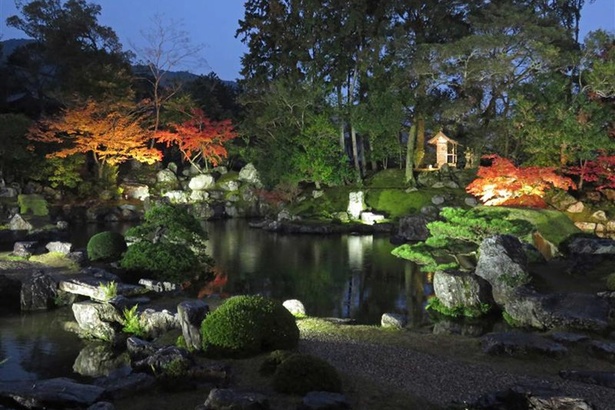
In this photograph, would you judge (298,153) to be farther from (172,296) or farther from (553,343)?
(553,343)

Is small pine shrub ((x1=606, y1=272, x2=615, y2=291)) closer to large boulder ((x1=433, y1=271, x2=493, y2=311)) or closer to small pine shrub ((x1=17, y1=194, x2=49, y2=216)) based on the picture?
large boulder ((x1=433, y1=271, x2=493, y2=311))

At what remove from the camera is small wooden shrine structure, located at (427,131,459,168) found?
33.7 metres

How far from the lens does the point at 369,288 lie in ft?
52.9

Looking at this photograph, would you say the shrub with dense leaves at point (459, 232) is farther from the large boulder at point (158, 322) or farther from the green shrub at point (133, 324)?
the green shrub at point (133, 324)

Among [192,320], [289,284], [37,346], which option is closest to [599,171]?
[289,284]

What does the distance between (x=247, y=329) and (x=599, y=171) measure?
905 inches

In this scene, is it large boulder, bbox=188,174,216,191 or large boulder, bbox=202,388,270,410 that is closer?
large boulder, bbox=202,388,270,410

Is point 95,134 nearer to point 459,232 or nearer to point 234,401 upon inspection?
point 459,232

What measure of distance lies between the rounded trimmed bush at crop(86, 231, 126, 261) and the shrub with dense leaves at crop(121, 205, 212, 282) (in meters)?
0.81

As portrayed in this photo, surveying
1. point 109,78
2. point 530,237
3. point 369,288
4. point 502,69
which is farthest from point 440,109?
point 109,78

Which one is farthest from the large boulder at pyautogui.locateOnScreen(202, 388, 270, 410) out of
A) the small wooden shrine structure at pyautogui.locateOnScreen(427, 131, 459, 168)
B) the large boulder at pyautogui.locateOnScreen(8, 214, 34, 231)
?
the small wooden shrine structure at pyautogui.locateOnScreen(427, 131, 459, 168)

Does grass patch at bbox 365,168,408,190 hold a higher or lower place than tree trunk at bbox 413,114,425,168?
lower

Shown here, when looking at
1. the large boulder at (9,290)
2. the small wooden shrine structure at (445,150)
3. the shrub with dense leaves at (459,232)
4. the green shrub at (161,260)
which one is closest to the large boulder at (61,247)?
the green shrub at (161,260)

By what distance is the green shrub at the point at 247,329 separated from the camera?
8281mm
